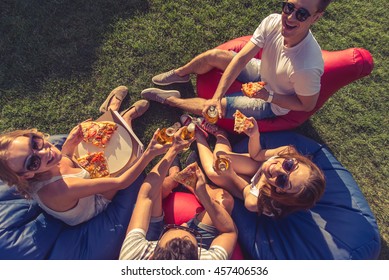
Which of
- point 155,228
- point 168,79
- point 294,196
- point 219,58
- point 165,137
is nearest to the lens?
point 294,196

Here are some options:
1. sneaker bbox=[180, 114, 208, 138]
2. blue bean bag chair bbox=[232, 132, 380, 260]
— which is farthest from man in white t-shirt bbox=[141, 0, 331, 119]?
blue bean bag chair bbox=[232, 132, 380, 260]

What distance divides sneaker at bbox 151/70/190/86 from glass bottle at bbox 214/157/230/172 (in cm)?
150

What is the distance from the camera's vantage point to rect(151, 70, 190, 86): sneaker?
16.5 feet

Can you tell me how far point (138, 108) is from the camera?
193 inches

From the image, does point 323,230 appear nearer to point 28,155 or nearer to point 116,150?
point 116,150

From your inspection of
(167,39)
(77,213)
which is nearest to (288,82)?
(167,39)

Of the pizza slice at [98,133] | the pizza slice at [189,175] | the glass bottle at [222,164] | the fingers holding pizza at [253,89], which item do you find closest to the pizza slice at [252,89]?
the fingers holding pizza at [253,89]

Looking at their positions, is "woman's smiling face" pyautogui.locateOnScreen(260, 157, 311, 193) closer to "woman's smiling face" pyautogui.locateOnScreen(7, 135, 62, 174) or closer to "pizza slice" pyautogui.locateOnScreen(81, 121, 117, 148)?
"pizza slice" pyautogui.locateOnScreen(81, 121, 117, 148)

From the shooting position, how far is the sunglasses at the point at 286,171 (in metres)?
3.49

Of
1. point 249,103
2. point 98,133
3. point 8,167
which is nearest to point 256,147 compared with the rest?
point 249,103

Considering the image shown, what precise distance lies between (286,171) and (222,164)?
0.92 meters

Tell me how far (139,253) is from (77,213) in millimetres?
855

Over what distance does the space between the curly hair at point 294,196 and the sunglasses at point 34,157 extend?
230cm

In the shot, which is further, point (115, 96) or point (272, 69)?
point (115, 96)
